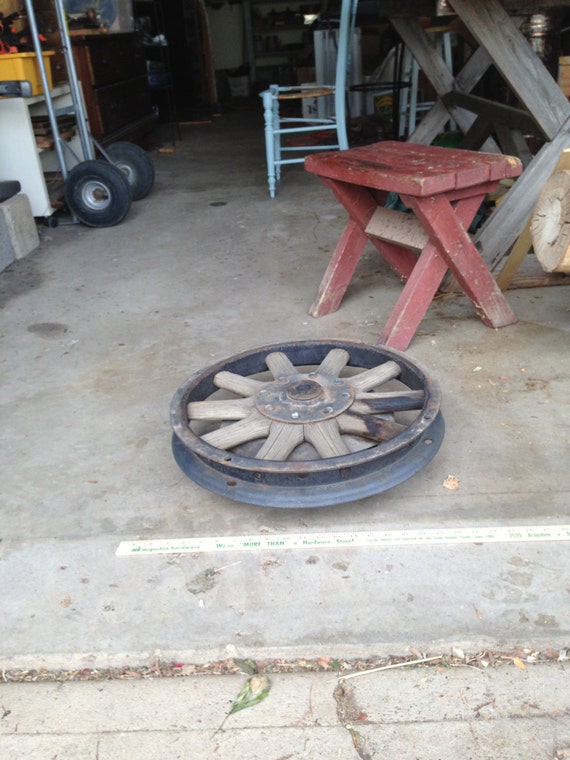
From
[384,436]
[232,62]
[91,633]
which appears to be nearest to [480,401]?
[384,436]

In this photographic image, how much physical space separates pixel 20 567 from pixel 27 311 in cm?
187

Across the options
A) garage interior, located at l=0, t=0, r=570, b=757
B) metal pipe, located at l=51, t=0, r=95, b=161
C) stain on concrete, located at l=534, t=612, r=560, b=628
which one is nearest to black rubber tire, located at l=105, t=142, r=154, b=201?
metal pipe, located at l=51, t=0, r=95, b=161

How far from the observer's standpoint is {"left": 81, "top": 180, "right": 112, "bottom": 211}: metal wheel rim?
4.50 metres

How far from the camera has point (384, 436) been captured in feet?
6.17

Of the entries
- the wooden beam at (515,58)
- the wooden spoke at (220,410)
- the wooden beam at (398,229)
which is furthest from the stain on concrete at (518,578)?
the wooden beam at (515,58)

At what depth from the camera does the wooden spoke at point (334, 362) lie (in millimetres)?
2256

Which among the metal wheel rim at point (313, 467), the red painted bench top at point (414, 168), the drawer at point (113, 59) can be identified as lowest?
the metal wheel rim at point (313, 467)

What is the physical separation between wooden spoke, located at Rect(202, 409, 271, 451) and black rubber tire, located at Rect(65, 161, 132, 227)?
9.64 ft

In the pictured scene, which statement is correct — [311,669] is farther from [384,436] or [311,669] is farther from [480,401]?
[480,401]

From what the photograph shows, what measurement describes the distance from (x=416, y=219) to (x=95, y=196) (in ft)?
8.78

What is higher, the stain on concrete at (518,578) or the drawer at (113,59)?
the drawer at (113,59)

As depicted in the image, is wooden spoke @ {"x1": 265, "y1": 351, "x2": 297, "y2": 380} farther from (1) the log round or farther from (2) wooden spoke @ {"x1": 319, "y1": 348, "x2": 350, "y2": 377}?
(1) the log round

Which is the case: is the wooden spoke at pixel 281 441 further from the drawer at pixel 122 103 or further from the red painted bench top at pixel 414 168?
the drawer at pixel 122 103

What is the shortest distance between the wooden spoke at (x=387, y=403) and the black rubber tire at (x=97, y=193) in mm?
2982
